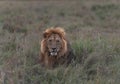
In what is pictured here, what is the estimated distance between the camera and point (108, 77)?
6.63 m

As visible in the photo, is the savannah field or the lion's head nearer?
the savannah field

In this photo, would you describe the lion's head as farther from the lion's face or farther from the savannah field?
the savannah field

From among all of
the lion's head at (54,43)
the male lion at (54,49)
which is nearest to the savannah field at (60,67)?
the male lion at (54,49)

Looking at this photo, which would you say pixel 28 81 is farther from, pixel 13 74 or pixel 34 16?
pixel 34 16

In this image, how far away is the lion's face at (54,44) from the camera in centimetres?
689

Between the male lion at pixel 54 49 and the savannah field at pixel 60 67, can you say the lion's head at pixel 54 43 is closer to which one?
the male lion at pixel 54 49

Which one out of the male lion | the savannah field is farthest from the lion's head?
the savannah field

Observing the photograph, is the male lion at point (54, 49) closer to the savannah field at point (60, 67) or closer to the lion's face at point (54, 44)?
the lion's face at point (54, 44)

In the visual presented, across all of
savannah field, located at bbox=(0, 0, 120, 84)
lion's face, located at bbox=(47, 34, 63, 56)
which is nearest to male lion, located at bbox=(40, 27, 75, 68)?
lion's face, located at bbox=(47, 34, 63, 56)

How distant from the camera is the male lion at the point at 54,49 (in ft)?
22.7

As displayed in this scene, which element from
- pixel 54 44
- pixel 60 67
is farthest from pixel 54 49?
pixel 60 67

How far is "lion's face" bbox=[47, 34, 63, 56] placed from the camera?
6.89 m

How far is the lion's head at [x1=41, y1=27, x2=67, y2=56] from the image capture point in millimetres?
6902

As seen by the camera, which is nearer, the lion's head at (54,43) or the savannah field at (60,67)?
the savannah field at (60,67)
